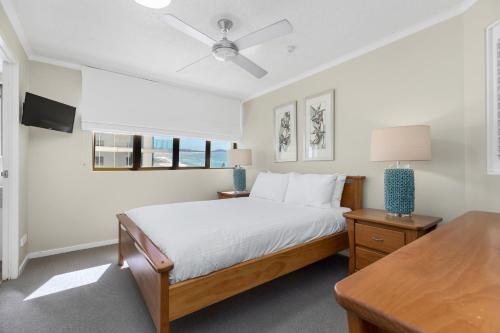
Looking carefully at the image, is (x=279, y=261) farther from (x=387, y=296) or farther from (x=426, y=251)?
(x=387, y=296)

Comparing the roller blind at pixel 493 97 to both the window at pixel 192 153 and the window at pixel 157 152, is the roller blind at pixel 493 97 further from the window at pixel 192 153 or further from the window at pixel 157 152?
the window at pixel 157 152

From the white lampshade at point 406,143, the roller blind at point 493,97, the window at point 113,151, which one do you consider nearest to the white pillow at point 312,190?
the white lampshade at point 406,143

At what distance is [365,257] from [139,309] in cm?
199

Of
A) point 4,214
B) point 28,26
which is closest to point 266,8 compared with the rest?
point 28,26

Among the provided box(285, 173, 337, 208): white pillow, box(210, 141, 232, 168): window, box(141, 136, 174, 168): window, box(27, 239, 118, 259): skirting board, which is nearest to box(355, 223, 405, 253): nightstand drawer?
box(285, 173, 337, 208): white pillow

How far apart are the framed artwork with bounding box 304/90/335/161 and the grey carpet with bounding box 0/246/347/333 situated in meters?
1.54

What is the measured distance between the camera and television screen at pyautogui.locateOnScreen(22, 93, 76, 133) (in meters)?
2.51

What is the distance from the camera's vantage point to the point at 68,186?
3.07 metres

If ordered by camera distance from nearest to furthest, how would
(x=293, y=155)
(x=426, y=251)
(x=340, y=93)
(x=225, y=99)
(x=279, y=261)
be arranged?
1. (x=426, y=251)
2. (x=279, y=261)
3. (x=340, y=93)
4. (x=293, y=155)
5. (x=225, y=99)

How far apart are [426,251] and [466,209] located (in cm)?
171

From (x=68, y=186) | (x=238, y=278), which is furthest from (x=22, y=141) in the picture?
(x=238, y=278)

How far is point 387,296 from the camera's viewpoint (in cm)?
54

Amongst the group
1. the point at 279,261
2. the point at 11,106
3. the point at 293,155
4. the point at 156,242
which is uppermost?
the point at 11,106

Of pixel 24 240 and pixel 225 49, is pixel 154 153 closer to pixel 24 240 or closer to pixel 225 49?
pixel 24 240
